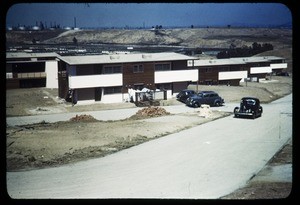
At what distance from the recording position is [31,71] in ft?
123

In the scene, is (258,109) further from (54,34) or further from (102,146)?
(54,34)

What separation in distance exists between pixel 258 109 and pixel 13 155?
55.1 ft

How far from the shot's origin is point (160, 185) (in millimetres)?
10742

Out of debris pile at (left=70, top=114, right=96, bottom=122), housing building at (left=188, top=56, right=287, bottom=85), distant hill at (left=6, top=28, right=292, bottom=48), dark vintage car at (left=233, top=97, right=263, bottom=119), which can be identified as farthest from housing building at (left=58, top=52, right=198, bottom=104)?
distant hill at (left=6, top=28, right=292, bottom=48)

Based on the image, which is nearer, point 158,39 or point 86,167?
point 86,167

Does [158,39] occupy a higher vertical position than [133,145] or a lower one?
higher

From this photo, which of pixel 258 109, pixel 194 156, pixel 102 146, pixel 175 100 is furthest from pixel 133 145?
pixel 175 100

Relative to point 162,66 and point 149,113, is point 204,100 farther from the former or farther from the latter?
point 162,66

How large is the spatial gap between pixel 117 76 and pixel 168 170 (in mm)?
19579

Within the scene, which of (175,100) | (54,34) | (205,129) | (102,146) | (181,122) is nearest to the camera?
(102,146)

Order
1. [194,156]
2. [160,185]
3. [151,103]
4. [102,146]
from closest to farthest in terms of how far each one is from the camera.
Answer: [160,185], [194,156], [102,146], [151,103]

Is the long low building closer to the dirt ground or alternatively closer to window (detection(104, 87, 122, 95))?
window (detection(104, 87, 122, 95))

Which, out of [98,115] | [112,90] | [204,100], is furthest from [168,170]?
[112,90]

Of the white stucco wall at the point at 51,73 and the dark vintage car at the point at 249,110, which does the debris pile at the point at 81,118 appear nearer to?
the dark vintage car at the point at 249,110
